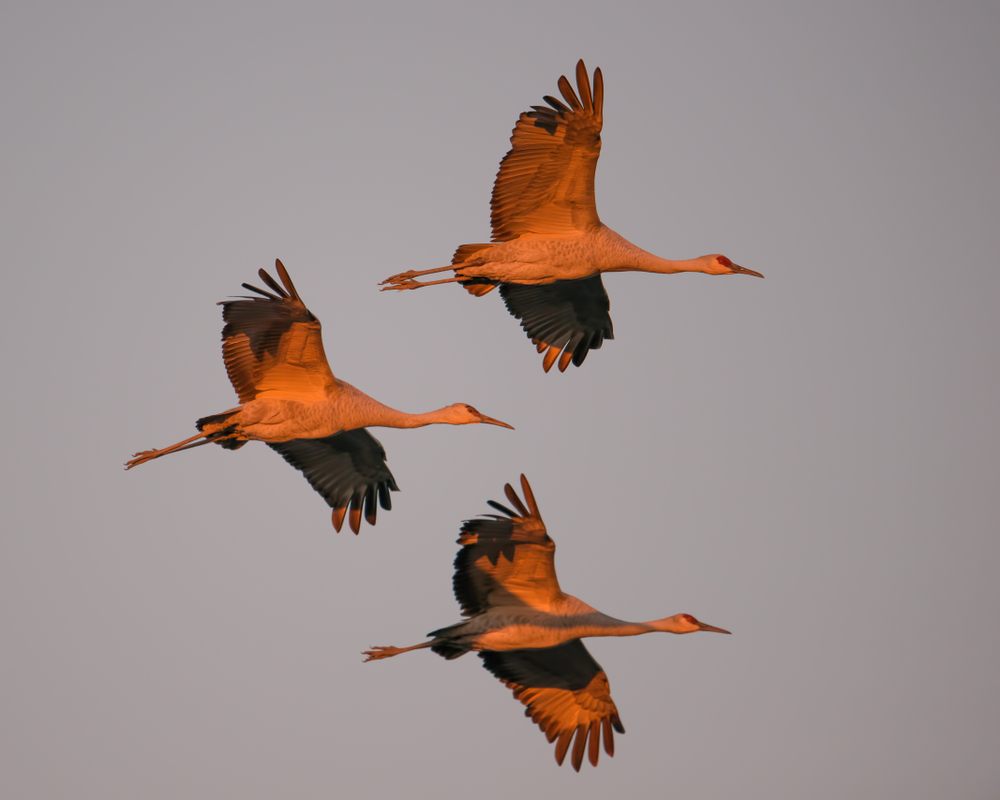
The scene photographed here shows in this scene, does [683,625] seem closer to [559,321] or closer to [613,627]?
[613,627]

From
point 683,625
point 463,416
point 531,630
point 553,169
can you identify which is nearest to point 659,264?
point 553,169

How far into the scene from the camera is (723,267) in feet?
54.7

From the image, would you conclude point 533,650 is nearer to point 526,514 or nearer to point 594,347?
point 526,514

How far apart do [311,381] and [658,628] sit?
4.49m

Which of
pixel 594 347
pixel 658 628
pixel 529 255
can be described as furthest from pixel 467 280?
pixel 658 628

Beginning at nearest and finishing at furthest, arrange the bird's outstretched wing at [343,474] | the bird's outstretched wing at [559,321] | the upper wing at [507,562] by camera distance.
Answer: the upper wing at [507,562] → the bird's outstretched wing at [343,474] → the bird's outstretched wing at [559,321]

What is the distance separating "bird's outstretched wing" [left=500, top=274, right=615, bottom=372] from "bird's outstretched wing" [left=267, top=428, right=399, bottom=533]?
2.35 metres

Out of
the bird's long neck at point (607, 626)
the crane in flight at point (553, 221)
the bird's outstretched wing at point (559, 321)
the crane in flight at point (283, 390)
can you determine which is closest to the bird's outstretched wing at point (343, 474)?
the crane in flight at point (283, 390)

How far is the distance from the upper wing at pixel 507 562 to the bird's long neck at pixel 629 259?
307 cm

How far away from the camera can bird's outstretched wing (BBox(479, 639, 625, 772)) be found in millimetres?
15156

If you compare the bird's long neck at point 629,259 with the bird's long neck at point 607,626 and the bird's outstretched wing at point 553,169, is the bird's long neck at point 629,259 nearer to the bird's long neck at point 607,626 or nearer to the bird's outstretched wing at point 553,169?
the bird's outstretched wing at point 553,169

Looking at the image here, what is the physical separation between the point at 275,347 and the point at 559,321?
152 inches

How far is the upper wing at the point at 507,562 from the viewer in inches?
557

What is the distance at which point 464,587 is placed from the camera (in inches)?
573
